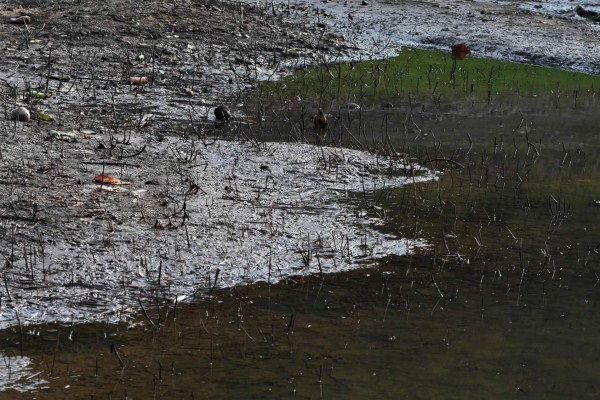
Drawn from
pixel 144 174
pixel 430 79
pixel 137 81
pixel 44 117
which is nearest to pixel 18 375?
pixel 144 174

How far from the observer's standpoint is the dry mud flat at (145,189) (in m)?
5.25

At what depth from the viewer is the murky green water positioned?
425cm

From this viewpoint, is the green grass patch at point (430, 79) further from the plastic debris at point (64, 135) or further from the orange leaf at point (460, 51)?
the plastic debris at point (64, 135)

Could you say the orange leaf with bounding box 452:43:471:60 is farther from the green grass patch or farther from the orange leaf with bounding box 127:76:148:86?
the orange leaf with bounding box 127:76:148:86

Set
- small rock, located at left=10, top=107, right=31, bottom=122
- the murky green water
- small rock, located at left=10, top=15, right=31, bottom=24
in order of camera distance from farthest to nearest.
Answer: small rock, located at left=10, top=15, right=31, bottom=24 → small rock, located at left=10, top=107, right=31, bottom=122 → the murky green water

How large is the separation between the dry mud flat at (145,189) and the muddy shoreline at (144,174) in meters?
0.01

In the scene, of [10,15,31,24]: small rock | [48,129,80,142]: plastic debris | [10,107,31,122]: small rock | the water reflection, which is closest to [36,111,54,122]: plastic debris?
[10,107,31,122]: small rock

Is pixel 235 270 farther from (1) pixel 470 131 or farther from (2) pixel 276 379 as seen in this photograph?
(1) pixel 470 131

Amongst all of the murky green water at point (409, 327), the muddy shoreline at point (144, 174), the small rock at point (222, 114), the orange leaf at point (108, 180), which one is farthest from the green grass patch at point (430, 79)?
the orange leaf at point (108, 180)

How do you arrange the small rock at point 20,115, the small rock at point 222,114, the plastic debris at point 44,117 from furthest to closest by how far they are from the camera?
the small rock at point 222,114, the plastic debris at point 44,117, the small rock at point 20,115

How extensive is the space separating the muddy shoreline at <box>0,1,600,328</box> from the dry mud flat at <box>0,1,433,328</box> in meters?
0.01

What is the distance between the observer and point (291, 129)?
8.58 m

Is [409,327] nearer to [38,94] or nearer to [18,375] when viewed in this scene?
[18,375]

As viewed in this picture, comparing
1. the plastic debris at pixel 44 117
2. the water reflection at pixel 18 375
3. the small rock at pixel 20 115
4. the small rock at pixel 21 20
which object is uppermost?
the small rock at pixel 21 20
